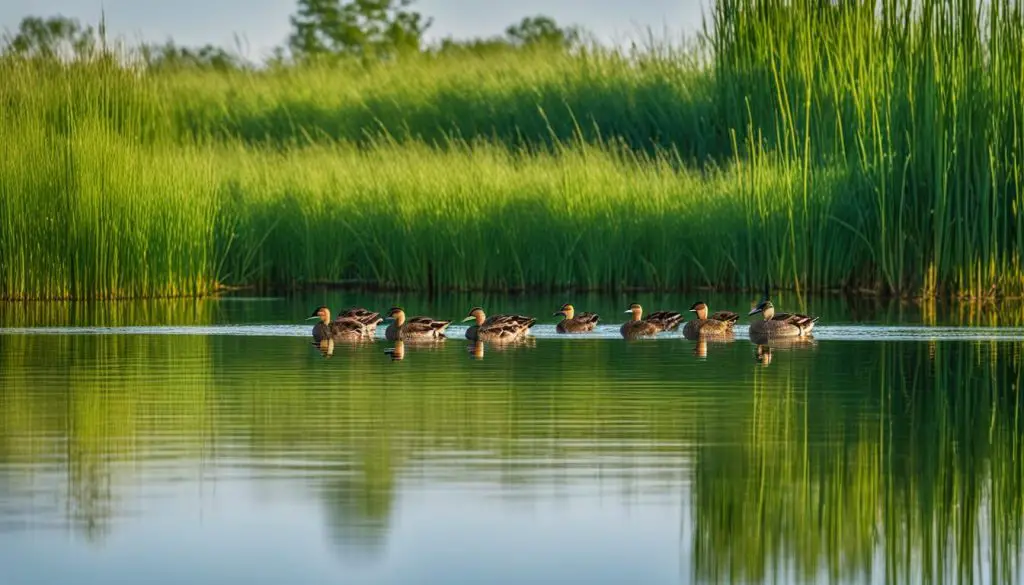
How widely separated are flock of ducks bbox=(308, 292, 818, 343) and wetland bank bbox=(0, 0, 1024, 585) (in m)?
Answer: 0.15

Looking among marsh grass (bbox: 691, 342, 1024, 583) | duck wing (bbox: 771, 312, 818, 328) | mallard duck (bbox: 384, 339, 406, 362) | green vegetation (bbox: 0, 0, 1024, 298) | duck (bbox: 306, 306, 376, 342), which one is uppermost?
green vegetation (bbox: 0, 0, 1024, 298)

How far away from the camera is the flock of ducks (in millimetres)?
17016

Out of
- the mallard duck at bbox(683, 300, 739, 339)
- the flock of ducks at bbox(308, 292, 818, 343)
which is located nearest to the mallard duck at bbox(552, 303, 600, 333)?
the flock of ducks at bbox(308, 292, 818, 343)

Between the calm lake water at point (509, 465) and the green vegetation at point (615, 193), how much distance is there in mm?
5623

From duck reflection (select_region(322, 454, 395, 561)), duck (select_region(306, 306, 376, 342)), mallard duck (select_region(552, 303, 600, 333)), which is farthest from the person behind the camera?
mallard duck (select_region(552, 303, 600, 333))

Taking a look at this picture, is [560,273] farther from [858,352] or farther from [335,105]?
[335,105]

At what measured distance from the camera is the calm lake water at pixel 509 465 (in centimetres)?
749

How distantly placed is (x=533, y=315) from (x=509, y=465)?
1103cm

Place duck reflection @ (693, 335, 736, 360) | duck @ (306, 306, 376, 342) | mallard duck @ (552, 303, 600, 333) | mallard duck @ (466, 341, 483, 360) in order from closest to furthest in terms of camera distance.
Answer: mallard duck @ (466, 341, 483, 360), duck reflection @ (693, 335, 736, 360), duck @ (306, 306, 376, 342), mallard duck @ (552, 303, 600, 333)

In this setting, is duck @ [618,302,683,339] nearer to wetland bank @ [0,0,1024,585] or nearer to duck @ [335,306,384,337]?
wetland bank @ [0,0,1024,585]

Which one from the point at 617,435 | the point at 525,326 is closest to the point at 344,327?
the point at 525,326

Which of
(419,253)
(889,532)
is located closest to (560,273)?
(419,253)

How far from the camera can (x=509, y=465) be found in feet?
31.4

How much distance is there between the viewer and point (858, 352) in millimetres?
16344
